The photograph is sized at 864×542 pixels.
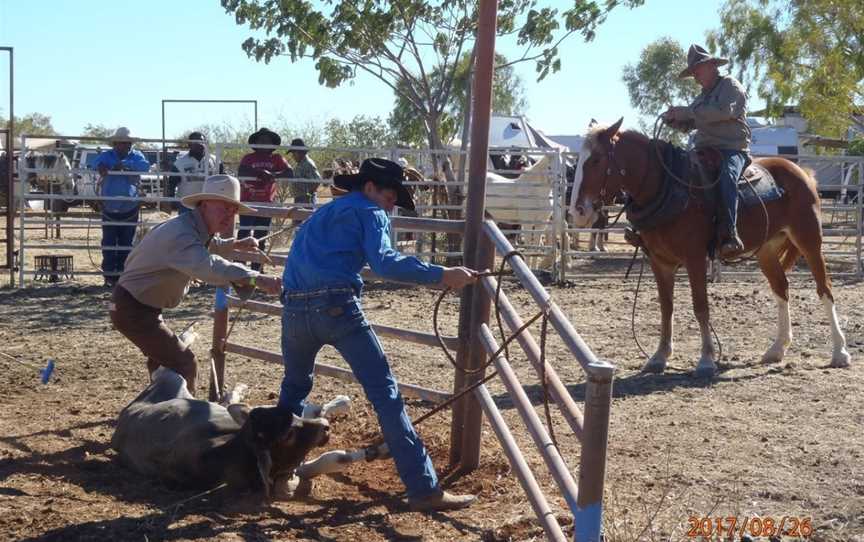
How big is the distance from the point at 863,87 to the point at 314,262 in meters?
28.0

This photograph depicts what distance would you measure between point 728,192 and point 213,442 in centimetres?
514

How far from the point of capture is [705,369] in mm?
8578

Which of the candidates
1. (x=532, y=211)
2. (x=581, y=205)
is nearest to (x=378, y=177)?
(x=581, y=205)

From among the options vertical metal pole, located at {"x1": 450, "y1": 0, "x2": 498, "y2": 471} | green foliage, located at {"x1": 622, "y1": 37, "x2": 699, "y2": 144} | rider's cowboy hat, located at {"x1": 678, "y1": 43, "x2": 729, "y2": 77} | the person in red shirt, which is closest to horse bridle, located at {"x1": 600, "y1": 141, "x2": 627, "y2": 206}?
rider's cowboy hat, located at {"x1": 678, "y1": 43, "x2": 729, "y2": 77}

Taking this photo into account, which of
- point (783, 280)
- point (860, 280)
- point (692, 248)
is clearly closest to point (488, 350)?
point (692, 248)

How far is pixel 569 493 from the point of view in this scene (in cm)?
397

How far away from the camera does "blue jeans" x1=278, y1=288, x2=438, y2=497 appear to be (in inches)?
192

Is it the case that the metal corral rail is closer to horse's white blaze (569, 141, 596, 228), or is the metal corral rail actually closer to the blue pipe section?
horse's white blaze (569, 141, 596, 228)

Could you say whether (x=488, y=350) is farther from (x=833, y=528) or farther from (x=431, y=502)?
(x=833, y=528)

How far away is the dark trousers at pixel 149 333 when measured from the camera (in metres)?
6.12

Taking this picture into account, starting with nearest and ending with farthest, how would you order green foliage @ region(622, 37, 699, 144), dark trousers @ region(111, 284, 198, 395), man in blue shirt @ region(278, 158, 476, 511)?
man in blue shirt @ region(278, 158, 476, 511) → dark trousers @ region(111, 284, 198, 395) → green foliage @ region(622, 37, 699, 144)

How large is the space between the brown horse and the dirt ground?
0.25 m
